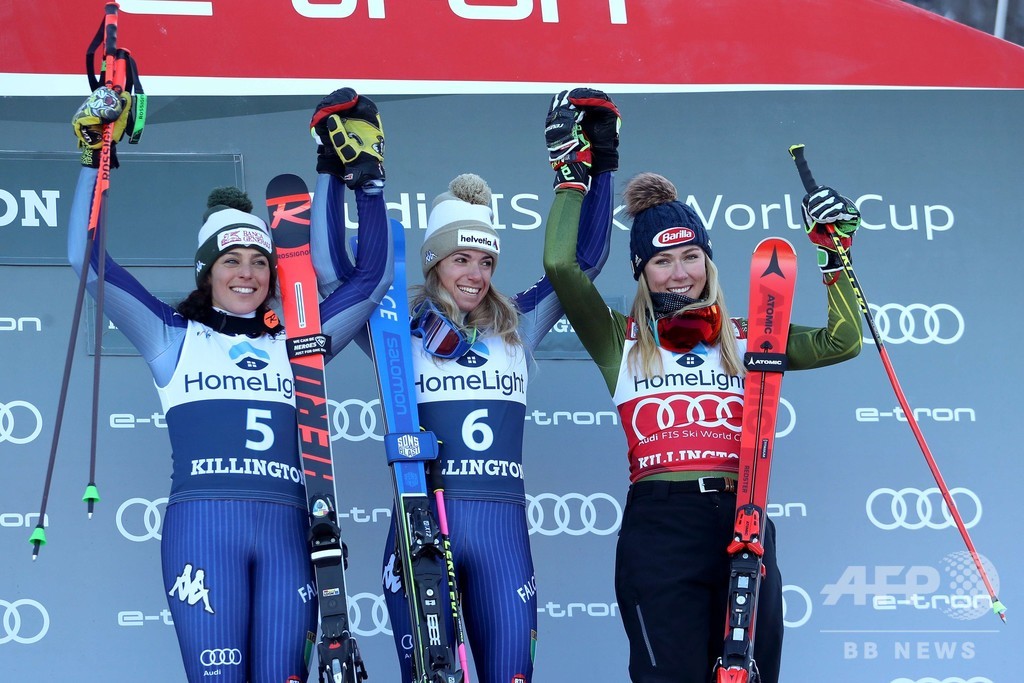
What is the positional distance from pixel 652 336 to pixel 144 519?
197 centimetres

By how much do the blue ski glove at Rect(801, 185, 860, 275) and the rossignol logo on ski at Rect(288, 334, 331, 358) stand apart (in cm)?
140

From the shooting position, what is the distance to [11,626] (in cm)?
438

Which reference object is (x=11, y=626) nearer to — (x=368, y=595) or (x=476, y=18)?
(x=368, y=595)

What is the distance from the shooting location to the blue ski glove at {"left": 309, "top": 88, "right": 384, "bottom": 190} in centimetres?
367

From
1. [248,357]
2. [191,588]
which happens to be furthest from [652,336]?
[191,588]

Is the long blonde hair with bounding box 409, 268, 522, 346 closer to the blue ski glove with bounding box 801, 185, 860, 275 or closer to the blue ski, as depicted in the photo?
the blue ski

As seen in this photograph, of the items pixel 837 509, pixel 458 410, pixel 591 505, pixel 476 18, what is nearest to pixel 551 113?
pixel 458 410

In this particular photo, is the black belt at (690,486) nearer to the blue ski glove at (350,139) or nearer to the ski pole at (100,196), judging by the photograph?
the blue ski glove at (350,139)

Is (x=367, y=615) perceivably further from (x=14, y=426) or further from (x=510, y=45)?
(x=510, y=45)

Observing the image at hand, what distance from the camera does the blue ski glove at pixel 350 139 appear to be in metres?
3.67

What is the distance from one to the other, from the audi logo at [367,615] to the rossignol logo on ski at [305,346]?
4.37ft

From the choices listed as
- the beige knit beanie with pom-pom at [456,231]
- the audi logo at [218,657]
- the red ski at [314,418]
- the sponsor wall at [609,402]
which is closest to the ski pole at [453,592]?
the red ski at [314,418]

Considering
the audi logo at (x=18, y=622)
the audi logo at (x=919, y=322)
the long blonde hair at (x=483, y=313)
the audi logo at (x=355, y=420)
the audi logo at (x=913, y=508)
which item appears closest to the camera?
the long blonde hair at (x=483, y=313)

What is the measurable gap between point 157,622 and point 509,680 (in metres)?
1.57
